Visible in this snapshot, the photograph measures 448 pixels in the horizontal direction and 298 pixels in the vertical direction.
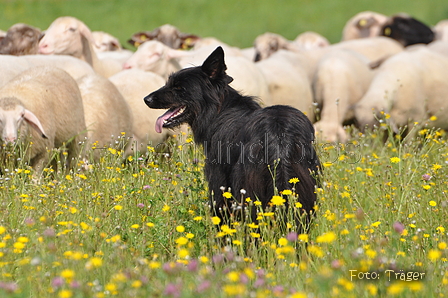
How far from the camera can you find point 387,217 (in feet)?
13.6

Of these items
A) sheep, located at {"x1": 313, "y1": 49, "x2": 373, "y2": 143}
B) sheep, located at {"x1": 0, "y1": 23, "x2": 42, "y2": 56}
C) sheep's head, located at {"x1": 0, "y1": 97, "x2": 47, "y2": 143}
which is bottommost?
sheep, located at {"x1": 313, "y1": 49, "x2": 373, "y2": 143}

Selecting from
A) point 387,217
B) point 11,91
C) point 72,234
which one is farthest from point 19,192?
point 387,217

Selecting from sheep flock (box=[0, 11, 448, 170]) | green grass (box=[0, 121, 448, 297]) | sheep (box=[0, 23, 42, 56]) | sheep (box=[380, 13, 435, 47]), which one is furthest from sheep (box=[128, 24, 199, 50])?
green grass (box=[0, 121, 448, 297])

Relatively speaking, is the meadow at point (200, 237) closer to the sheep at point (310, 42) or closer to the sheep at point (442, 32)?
the sheep at point (310, 42)

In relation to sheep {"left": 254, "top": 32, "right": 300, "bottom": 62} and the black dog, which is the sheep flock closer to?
sheep {"left": 254, "top": 32, "right": 300, "bottom": 62}

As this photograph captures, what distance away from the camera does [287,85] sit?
9852 millimetres

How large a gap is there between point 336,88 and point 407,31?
8.37m

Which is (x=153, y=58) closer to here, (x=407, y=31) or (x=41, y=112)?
(x=41, y=112)

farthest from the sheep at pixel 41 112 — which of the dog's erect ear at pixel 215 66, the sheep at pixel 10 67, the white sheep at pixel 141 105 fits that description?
the dog's erect ear at pixel 215 66

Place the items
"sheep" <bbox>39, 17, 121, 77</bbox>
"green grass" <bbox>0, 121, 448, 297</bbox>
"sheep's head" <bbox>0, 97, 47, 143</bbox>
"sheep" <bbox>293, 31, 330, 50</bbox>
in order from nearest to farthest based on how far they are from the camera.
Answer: "green grass" <bbox>0, 121, 448, 297</bbox> → "sheep's head" <bbox>0, 97, 47, 143</bbox> → "sheep" <bbox>39, 17, 121, 77</bbox> → "sheep" <bbox>293, 31, 330, 50</bbox>

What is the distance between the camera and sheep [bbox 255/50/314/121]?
9.77 m

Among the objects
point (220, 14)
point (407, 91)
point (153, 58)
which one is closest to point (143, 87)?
point (153, 58)

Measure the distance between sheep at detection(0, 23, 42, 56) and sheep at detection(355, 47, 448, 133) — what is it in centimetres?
542

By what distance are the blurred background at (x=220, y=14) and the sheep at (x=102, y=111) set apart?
20.6m
